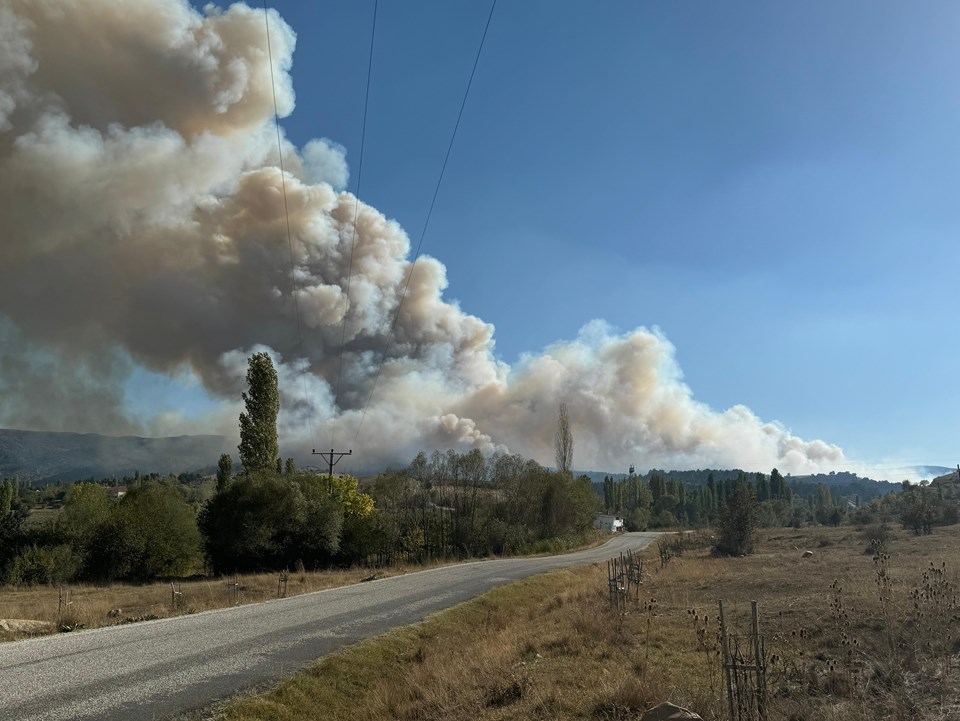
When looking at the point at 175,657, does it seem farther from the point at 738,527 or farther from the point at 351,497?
the point at 351,497

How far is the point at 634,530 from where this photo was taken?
184 meters

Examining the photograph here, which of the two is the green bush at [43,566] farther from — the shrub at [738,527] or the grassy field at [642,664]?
the shrub at [738,527]

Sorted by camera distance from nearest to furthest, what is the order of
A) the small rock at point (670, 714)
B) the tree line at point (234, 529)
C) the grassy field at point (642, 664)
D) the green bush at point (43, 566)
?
the small rock at point (670, 714) → the grassy field at point (642, 664) → the green bush at point (43, 566) → the tree line at point (234, 529)

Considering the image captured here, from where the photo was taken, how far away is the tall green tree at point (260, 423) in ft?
222

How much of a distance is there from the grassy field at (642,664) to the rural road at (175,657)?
1.12 metres

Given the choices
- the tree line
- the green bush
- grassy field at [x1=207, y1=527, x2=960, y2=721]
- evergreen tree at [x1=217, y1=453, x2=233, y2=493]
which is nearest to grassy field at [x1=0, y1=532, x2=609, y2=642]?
the green bush

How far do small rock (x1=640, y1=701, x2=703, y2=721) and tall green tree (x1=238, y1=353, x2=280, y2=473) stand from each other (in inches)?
2454

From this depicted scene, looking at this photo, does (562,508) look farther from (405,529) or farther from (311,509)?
(311,509)

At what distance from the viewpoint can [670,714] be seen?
8.09 metres

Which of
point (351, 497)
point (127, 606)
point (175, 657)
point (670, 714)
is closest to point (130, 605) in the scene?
point (127, 606)

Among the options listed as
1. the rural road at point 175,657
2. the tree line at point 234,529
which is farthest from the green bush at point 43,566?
the rural road at point 175,657

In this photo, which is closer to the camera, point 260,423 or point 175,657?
point 175,657

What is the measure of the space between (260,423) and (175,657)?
181ft

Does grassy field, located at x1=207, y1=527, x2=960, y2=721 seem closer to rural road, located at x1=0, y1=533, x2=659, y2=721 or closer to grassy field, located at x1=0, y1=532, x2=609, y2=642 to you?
rural road, located at x1=0, y1=533, x2=659, y2=721
